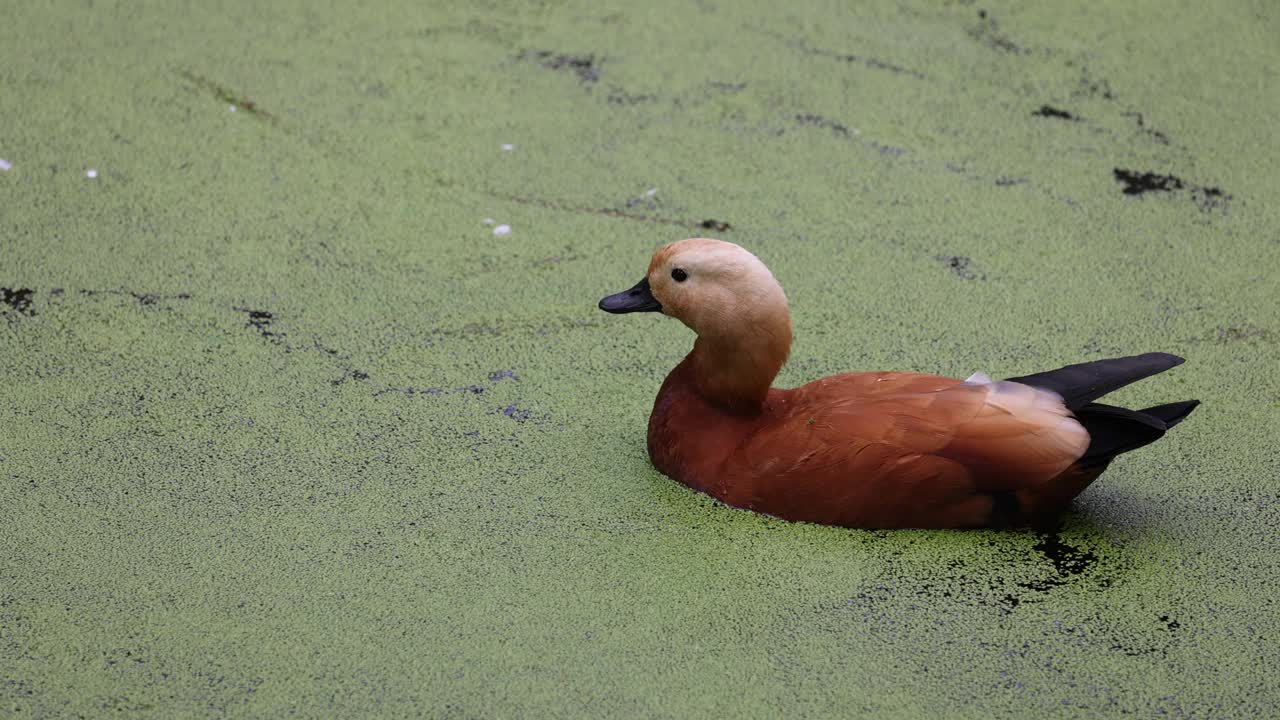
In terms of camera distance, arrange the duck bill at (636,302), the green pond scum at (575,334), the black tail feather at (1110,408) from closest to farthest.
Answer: the green pond scum at (575,334) < the black tail feather at (1110,408) < the duck bill at (636,302)

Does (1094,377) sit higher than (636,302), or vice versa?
(1094,377)

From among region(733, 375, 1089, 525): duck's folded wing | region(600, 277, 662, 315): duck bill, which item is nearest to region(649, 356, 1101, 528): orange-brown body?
region(733, 375, 1089, 525): duck's folded wing

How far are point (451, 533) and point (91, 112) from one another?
1.63m

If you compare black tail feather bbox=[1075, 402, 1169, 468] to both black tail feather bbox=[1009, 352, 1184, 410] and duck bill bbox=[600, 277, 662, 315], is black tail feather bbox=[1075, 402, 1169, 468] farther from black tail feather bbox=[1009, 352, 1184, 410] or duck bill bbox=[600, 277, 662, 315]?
duck bill bbox=[600, 277, 662, 315]

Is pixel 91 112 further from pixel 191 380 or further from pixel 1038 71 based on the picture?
pixel 1038 71

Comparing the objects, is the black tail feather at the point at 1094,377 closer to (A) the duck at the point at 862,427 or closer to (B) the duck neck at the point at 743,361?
(A) the duck at the point at 862,427

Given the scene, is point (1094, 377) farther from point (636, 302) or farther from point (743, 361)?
point (636, 302)

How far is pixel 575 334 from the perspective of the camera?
2.48m

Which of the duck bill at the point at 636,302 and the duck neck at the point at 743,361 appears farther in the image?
the duck bill at the point at 636,302

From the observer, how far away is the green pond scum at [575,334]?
1779mm

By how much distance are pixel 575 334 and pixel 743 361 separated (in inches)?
22.3

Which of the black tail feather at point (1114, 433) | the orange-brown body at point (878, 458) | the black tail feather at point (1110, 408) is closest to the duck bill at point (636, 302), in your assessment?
the orange-brown body at point (878, 458)

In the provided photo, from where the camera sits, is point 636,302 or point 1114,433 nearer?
point 1114,433

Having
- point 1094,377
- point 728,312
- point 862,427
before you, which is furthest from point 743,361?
point 1094,377
